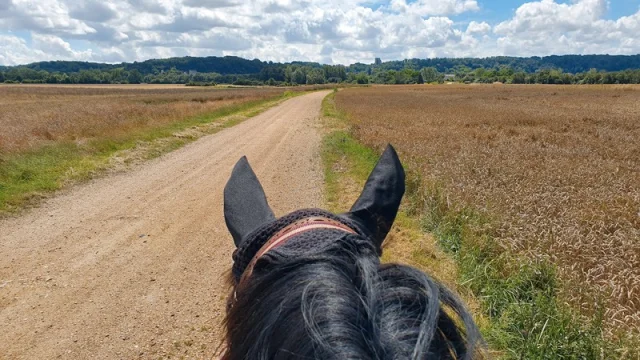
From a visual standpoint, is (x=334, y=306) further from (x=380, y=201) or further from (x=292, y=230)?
(x=380, y=201)

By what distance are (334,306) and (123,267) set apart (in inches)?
208

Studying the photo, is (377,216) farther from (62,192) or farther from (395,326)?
(62,192)

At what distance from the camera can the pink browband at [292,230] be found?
1263 mm

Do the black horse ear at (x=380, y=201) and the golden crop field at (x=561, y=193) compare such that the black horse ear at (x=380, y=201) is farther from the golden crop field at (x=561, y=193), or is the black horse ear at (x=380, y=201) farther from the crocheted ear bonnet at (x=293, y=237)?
the golden crop field at (x=561, y=193)

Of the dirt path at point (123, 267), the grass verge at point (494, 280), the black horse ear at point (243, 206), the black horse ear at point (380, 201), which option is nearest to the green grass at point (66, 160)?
the dirt path at point (123, 267)

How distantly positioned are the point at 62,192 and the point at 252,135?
374 inches

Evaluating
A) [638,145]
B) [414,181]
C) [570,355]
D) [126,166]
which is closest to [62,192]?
[126,166]

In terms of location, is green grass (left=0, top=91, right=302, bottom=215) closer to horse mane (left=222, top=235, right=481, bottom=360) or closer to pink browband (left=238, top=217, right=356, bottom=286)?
pink browband (left=238, top=217, right=356, bottom=286)

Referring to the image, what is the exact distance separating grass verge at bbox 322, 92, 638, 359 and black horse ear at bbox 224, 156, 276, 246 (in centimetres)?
72

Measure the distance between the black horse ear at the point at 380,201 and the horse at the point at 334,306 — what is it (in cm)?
22

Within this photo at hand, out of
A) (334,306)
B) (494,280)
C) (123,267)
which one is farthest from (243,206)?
(123,267)

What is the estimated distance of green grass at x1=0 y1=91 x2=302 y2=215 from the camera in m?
8.38

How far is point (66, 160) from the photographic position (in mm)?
10953

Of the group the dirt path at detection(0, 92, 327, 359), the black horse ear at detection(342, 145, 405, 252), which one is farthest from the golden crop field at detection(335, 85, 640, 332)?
the dirt path at detection(0, 92, 327, 359)
